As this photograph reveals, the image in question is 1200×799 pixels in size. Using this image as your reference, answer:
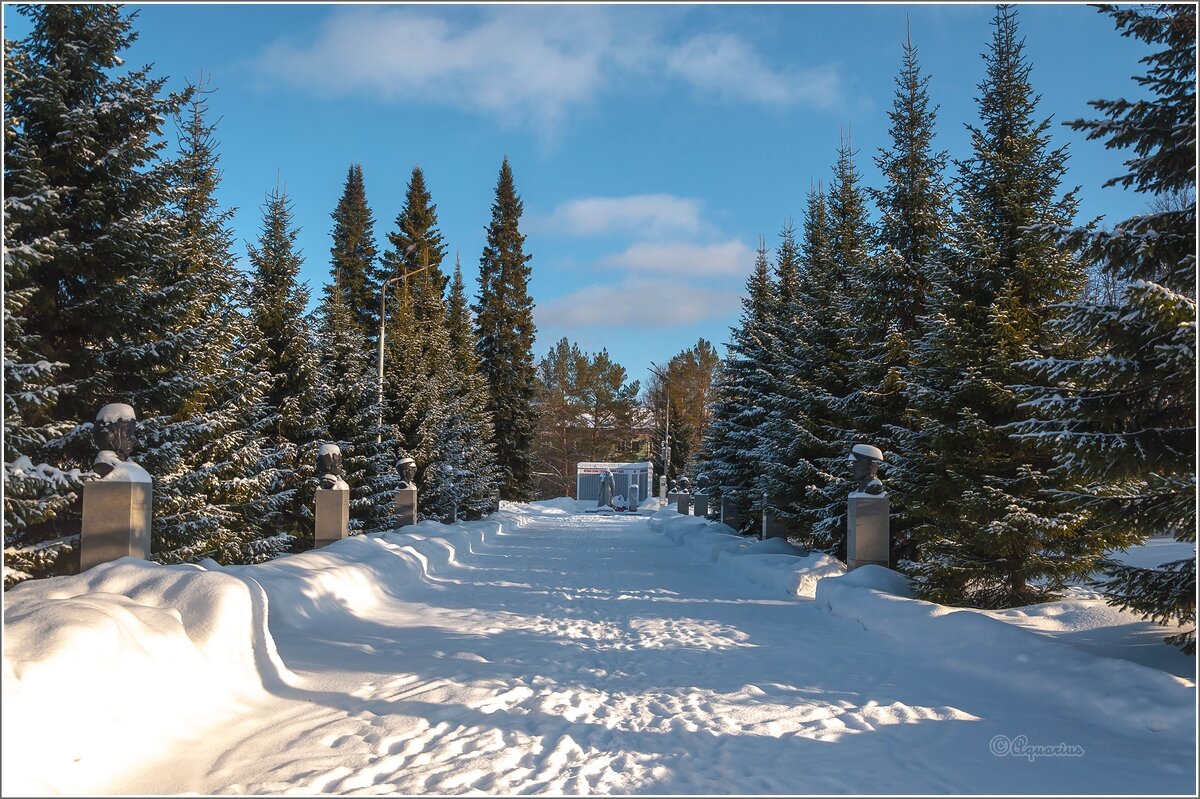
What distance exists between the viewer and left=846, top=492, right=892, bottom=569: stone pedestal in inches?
457

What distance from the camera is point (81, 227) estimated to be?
10055mm

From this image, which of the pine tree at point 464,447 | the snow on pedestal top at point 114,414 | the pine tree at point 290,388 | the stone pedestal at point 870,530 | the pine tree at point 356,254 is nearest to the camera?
the snow on pedestal top at point 114,414

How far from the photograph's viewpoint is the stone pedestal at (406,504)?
19531mm

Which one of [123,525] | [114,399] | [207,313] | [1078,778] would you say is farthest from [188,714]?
[207,313]

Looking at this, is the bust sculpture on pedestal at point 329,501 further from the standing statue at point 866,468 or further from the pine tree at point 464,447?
the pine tree at point 464,447

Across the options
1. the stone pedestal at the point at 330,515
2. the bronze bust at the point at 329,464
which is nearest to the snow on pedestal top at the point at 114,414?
the bronze bust at the point at 329,464

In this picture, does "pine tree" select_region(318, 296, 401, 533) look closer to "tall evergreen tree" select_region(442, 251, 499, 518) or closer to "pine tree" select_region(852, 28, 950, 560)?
"tall evergreen tree" select_region(442, 251, 499, 518)

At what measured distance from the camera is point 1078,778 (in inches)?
178

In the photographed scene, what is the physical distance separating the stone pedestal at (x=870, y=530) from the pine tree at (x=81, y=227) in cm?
1012

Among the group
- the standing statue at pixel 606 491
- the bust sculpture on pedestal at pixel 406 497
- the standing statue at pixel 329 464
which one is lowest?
the standing statue at pixel 606 491

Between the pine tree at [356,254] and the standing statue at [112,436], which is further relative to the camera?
the pine tree at [356,254]

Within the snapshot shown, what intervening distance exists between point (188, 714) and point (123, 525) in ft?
12.0

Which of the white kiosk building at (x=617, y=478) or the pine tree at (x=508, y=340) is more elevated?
→ the pine tree at (x=508, y=340)

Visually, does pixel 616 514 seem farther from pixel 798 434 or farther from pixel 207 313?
pixel 207 313
